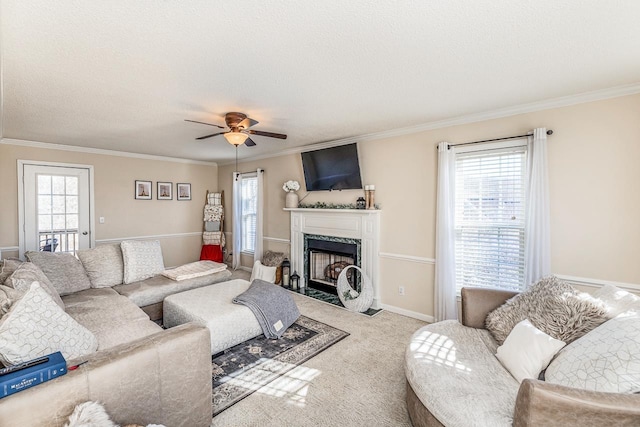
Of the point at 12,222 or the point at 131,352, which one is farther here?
the point at 12,222

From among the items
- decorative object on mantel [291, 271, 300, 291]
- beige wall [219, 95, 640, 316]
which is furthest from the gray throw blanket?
beige wall [219, 95, 640, 316]

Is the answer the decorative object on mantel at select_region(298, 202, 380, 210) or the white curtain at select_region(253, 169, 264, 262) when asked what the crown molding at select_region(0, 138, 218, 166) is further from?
the decorative object on mantel at select_region(298, 202, 380, 210)

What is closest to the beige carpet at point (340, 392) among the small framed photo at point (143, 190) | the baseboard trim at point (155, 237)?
the baseboard trim at point (155, 237)

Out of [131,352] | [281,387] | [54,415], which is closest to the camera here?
[54,415]

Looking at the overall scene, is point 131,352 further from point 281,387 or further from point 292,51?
point 292,51

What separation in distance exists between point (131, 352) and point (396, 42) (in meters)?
2.28

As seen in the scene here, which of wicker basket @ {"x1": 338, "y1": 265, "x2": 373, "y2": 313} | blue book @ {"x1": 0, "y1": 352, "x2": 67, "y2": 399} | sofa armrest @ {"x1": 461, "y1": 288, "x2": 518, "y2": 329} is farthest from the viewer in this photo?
wicker basket @ {"x1": 338, "y1": 265, "x2": 373, "y2": 313}

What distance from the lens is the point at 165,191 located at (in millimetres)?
5938

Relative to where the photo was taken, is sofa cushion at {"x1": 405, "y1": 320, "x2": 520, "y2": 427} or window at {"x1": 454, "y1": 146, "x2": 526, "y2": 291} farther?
window at {"x1": 454, "y1": 146, "x2": 526, "y2": 291}

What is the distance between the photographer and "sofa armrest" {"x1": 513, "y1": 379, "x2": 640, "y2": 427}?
1.19m

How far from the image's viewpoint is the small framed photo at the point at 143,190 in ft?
18.2

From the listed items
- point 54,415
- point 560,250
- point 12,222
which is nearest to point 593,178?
point 560,250

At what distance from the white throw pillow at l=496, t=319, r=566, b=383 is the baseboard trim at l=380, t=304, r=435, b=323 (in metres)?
1.68

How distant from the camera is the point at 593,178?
2580 mm
